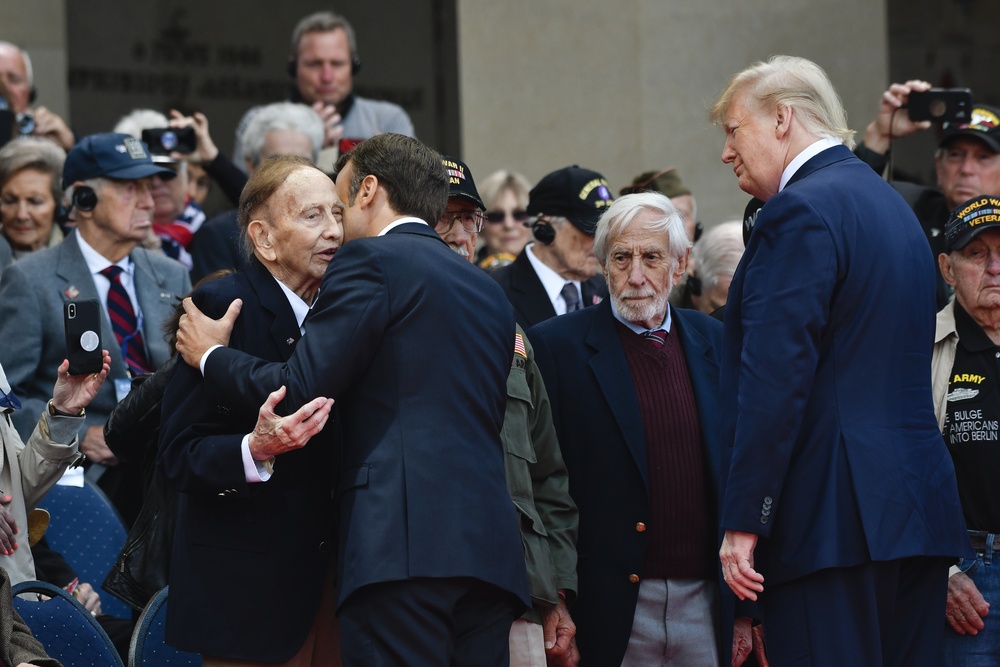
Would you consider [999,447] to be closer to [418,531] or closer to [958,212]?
[958,212]

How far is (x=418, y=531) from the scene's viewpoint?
3.37 m

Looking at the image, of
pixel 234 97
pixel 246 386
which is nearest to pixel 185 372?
pixel 246 386

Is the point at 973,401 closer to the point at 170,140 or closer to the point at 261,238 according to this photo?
the point at 261,238

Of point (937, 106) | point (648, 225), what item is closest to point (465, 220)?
point (648, 225)

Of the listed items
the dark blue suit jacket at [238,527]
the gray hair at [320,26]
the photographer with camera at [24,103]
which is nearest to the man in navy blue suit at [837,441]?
the dark blue suit jacket at [238,527]

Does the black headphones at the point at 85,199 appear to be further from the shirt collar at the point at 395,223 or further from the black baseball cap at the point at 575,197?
the shirt collar at the point at 395,223

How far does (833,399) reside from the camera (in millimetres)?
3654

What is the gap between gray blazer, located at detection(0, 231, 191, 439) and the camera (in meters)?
5.22

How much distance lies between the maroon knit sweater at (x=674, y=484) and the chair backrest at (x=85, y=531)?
1.91 m

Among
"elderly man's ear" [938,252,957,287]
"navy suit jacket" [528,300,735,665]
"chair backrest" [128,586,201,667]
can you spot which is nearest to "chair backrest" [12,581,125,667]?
"chair backrest" [128,586,201,667]

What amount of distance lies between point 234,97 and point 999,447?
6.72m

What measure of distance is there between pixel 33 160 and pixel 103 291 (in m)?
0.95

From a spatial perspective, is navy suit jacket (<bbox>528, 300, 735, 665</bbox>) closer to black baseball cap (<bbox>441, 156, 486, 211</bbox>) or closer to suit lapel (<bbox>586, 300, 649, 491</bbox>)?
suit lapel (<bbox>586, 300, 649, 491</bbox>)

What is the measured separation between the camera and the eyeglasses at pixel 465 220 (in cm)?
465
